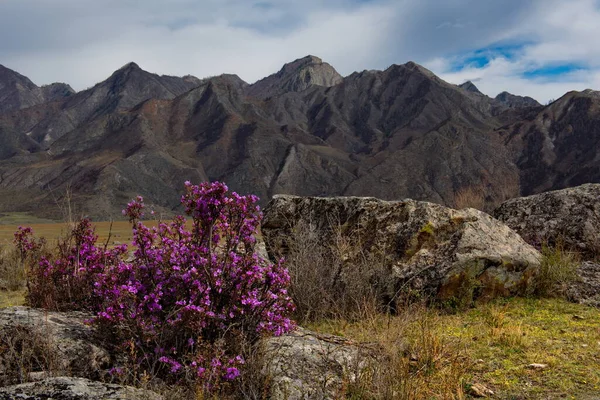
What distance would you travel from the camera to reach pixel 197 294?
12.6 ft

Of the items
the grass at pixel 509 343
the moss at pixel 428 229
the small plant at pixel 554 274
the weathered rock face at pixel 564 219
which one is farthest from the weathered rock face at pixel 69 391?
the weathered rock face at pixel 564 219

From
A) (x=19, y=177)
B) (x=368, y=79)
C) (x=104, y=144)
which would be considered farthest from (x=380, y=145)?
(x=19, y=177)

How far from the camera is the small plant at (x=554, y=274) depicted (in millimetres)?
7180

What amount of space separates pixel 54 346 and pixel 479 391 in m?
3.52

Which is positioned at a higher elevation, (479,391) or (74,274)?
(74,274)

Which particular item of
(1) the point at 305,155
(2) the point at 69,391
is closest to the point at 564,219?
(2) the point at 69,391

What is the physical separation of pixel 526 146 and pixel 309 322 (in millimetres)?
122284

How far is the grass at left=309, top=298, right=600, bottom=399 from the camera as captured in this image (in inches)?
158

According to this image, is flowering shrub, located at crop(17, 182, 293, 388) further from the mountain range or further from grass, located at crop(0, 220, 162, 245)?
the mountain range

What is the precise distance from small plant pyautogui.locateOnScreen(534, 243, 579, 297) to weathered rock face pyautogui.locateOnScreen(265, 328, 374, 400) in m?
4.27

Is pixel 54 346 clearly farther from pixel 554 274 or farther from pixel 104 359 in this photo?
pixel 554 274

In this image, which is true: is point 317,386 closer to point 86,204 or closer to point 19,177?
point 86,204

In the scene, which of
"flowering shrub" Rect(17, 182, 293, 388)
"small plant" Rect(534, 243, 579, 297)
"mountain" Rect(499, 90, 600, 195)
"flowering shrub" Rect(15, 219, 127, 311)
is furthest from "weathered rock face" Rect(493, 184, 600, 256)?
"mountain" Rect(499, 90, 600, 195)

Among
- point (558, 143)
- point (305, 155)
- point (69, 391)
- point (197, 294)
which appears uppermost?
point (305, 155)
